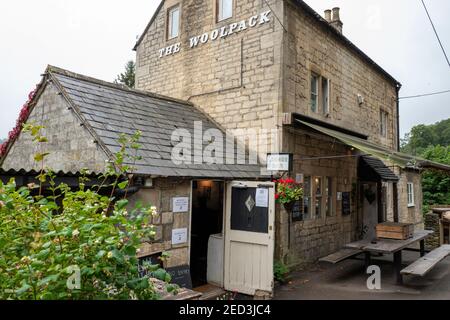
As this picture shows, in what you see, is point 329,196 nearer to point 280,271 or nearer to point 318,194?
point 318,194

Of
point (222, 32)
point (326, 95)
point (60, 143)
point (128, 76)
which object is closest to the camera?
point (60, 143)

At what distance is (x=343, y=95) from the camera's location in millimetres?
11062

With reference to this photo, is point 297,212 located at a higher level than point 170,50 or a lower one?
lower

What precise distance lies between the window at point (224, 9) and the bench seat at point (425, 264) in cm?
792

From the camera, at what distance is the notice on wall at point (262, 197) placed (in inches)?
263

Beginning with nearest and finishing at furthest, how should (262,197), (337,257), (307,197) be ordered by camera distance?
(262,197) → (337,257) → (307,197)

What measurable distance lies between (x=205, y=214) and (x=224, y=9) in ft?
20.6

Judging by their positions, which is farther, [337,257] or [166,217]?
[337,257]

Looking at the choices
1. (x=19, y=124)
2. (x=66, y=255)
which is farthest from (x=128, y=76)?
(x=66, y=255)

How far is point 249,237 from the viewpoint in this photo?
676 centimetres

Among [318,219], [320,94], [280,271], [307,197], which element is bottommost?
[280,271]

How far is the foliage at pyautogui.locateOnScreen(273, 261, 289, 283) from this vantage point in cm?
733

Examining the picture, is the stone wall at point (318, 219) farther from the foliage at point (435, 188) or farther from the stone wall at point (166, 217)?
the foliage at point (435, 188)
